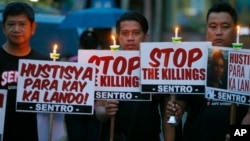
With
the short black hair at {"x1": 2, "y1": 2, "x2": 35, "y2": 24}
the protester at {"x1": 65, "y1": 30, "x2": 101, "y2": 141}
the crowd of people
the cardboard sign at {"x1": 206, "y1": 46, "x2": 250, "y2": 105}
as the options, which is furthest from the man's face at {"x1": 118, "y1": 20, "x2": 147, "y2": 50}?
the protester at {"x1": 65, "y1": 30, "x2": 101, "y2": 141}

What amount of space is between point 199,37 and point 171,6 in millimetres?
1902

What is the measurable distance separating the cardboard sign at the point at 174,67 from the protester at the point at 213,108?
6.6 inches

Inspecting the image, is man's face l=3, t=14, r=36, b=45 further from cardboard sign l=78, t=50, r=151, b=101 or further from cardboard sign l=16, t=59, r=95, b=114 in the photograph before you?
cardboard sign l=78, t=50, r=151, b=101

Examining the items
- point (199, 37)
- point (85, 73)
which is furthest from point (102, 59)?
point (199, 37)

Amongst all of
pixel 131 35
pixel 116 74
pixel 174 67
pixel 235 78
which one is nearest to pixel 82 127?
pixel 131 35

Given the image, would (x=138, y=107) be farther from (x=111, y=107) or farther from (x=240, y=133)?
(x=240, y=133)

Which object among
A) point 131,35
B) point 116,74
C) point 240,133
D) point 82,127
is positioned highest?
point 131,35

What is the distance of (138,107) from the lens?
17.6ft

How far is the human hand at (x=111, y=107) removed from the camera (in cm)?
514

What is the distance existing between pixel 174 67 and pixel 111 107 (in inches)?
20.7

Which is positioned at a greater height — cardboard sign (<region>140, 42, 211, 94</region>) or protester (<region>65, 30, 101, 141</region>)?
cardboard sign (<region>140, 42, 211, 94</region>)

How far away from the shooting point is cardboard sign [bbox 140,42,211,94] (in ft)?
16.5

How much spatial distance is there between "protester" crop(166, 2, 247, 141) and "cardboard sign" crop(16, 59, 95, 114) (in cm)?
61

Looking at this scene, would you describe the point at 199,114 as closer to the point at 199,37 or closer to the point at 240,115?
the point at 240,115
